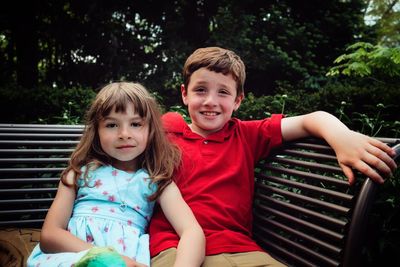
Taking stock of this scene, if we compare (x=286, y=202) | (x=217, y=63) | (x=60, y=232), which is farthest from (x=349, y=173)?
(x=60, y=232)

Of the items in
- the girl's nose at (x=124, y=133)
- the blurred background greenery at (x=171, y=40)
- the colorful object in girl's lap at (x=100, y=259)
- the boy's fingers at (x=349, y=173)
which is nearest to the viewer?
the colorful object in girl's lap at (x=100, y=259)

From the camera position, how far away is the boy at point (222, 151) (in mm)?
1694

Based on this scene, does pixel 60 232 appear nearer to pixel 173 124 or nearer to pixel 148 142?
pixel 148 142

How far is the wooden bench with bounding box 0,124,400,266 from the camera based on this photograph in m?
1.46

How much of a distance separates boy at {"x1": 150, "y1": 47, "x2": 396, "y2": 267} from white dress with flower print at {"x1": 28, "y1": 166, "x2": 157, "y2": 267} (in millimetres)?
76

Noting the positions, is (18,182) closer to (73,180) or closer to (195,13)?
(73,180)

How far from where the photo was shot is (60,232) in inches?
64.0

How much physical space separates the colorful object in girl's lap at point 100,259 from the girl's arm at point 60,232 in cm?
35

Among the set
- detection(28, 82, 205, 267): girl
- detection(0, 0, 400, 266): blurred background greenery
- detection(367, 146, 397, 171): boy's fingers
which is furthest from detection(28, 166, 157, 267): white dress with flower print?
detection(0, 0, 400, 266): blurred background greenery

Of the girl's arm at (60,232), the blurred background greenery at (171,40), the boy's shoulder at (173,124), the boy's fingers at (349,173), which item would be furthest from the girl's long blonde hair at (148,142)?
the blurred background greenery at (171,40)

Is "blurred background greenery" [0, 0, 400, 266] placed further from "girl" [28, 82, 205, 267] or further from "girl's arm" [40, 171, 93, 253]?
"girl's arm" [40, 171, 93, 253]

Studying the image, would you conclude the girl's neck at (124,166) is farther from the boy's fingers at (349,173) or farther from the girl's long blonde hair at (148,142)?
the boy's fingers at (349,173)

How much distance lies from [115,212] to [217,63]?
101 cm

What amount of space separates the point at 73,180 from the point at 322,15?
869 cm
